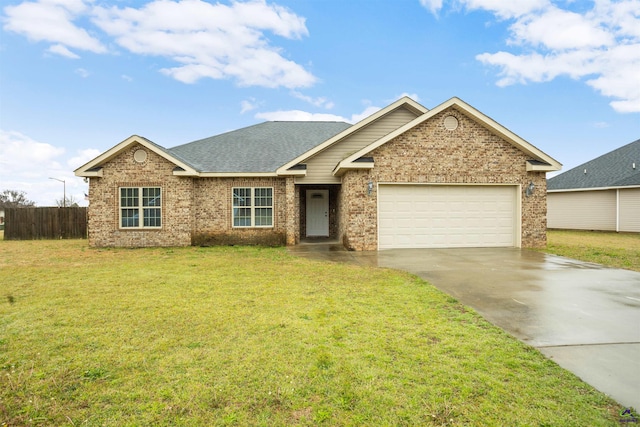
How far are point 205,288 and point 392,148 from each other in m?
8.38

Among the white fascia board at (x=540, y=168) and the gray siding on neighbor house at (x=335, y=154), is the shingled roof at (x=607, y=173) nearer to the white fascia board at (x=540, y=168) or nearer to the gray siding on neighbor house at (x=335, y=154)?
the white fascia board at (x=540, y=168)

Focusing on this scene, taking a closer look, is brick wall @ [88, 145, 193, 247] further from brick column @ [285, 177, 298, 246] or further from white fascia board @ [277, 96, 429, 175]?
white fascia board @ [277, 96, 429, 175]

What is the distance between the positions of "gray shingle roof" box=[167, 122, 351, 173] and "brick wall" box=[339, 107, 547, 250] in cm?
466

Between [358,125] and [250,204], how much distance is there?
19.6 feet

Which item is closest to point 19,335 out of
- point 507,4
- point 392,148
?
point 392,148

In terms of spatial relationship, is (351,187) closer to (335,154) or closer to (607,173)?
(335,154)

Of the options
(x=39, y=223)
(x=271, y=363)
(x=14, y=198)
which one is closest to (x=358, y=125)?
(x=271, y=363)

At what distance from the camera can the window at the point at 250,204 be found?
1397 cm

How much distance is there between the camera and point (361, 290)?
6.05 m

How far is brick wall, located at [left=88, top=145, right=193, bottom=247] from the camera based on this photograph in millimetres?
13234

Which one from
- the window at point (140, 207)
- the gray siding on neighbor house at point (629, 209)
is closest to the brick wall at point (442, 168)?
the window at point (140, 207)

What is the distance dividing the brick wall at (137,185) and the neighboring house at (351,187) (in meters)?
0.04

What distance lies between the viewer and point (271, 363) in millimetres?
3172

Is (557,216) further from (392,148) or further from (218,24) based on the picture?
(218,24)
